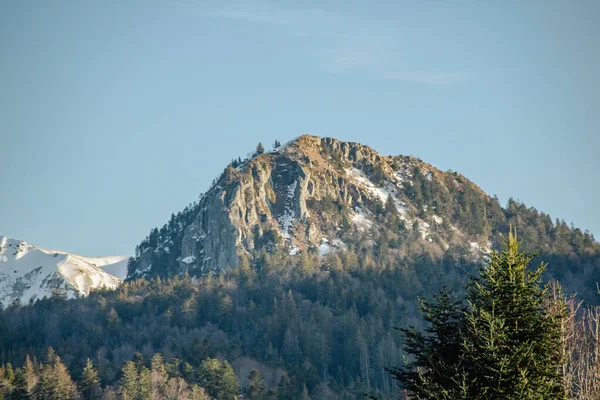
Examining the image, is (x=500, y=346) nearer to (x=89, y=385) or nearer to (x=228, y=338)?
(x=89, y=385)

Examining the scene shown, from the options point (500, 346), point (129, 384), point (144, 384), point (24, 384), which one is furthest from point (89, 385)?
point (500, 346)

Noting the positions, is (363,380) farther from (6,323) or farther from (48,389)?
(6,323)

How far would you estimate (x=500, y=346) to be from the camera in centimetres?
2597

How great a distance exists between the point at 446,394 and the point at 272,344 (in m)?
142

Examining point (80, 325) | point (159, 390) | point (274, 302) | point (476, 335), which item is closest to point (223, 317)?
point (274, 302)

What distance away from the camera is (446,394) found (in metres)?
25.8

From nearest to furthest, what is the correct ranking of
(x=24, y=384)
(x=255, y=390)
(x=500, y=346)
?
(x=500, y=346), (x=255, y=390), (x=24, y=384)

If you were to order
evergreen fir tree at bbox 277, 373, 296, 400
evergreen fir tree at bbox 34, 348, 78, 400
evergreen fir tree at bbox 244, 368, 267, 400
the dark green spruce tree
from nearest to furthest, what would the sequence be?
the dark green spruce tree, evergreen fir tree at bbox 244, 368, 267, 400, evergreen fir tree at bbox 277, 373, 296, 400, evergreen fir tree at bbox 34, 348, 78, 400

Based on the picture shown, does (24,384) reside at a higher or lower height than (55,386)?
higher

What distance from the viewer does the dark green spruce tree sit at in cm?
2566

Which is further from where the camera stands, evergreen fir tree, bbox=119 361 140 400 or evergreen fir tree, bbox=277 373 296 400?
evergreen fir tree, bbox=277 373 296 400

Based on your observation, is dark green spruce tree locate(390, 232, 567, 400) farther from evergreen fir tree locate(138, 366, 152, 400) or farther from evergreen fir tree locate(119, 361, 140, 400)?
evergreen fir tree locate(119, 361, 140, 400)

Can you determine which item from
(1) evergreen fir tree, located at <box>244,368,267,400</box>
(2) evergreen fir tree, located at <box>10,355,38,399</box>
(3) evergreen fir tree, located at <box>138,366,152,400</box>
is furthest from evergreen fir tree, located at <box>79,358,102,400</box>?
(1) evergreen fir tree, located at <box>244,368,267,400</box>

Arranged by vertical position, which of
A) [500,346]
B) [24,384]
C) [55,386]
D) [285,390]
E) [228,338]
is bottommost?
[500,346]
